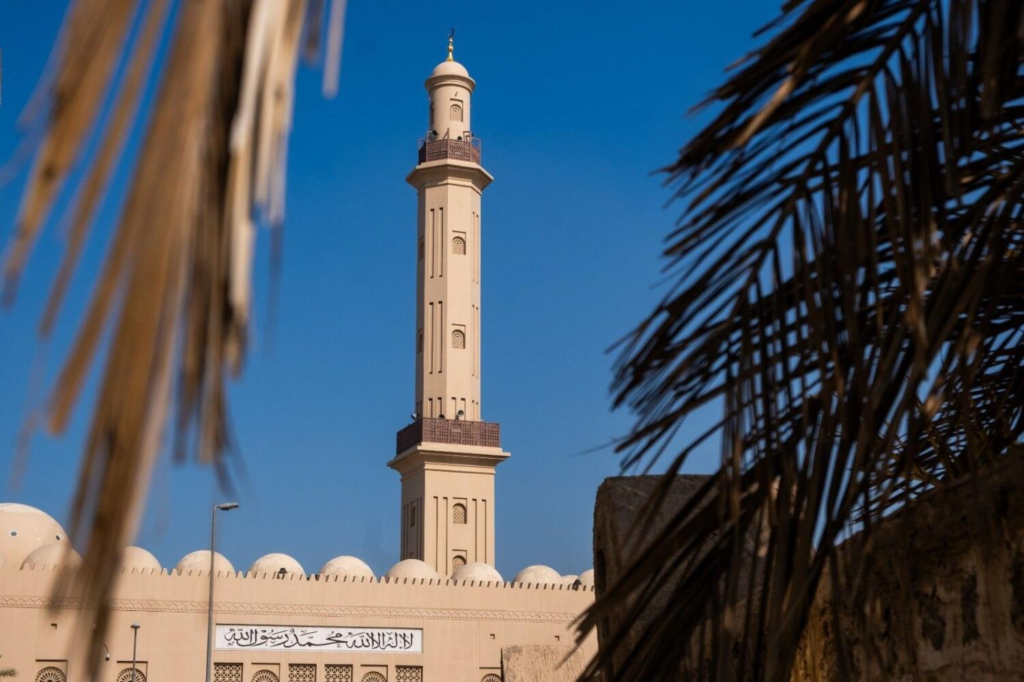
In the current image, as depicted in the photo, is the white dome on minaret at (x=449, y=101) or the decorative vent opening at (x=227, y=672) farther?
the white dome on minaret at (x=449, y=101)

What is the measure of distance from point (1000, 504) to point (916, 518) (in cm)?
21

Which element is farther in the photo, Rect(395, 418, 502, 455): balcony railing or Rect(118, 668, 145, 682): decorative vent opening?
Rect(395, 418, 502, 455): balcony railing

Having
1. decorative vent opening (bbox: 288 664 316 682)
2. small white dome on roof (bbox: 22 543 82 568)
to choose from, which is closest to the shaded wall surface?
small white dome on roof (bbox: 22 543 82 568)

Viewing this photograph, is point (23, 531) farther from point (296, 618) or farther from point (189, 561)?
point (296, 618)

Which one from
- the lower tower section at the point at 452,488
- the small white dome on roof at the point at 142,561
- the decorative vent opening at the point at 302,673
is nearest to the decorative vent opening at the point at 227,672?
the decorative vent opening at the point at 302,673

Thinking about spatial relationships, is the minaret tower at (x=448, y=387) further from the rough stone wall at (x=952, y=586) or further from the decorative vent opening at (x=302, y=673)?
the rough stone wall at (x=952, y=586)

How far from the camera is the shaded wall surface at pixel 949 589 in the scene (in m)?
1.53

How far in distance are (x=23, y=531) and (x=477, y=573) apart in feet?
30.5

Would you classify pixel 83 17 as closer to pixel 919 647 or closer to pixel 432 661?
pixel 919 647

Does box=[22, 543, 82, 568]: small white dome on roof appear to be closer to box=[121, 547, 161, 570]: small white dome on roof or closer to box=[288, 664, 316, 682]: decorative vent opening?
box=[121, 547, 161, 570]: small white dome on roof

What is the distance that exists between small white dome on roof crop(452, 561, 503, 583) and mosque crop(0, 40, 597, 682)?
→ 0.05 m

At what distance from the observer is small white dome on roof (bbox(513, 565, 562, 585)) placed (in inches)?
1051

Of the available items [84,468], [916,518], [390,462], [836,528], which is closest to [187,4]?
[84,468]

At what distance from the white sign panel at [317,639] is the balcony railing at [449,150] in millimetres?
11074
